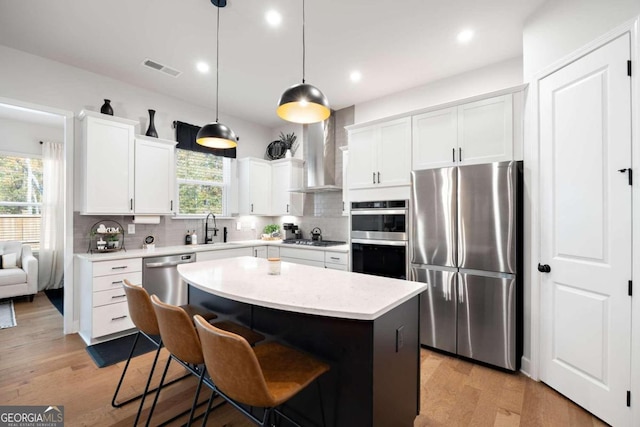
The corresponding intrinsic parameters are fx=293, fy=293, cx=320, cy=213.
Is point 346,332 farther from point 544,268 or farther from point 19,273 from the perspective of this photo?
point 19,273

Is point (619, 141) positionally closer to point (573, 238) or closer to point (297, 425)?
point (573, 238)

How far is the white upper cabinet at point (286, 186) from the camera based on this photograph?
508 centimetres

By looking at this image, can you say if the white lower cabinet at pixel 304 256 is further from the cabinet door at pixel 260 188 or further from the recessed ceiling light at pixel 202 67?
the recessed ceiling light at pixel 202 67

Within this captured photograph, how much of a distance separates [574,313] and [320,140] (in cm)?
370

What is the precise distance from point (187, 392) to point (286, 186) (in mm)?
3409

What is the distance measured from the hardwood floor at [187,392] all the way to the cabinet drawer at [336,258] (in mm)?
1362

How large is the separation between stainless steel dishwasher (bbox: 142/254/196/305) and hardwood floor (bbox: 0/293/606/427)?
0.86 meters

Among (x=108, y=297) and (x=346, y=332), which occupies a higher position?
(x=346, y=332)

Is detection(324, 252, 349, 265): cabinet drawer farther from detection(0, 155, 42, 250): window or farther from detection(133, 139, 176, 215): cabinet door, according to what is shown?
detection(0, 155, 42, 250): window

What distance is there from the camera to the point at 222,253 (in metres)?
4.24

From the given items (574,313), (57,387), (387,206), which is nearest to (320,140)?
(387,206)

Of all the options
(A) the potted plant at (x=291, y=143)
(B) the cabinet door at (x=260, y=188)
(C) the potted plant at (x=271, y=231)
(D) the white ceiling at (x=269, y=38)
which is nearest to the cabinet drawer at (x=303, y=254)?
(C) the potted plant at (x=271, y=231)

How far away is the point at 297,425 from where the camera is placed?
1.64 m

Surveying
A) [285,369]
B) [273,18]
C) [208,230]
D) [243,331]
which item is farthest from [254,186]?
[285,369]
